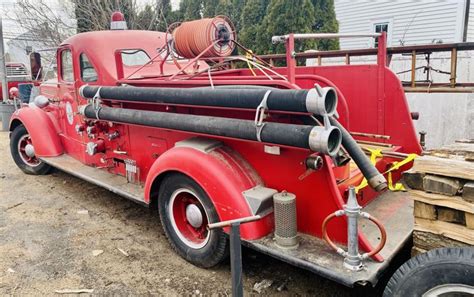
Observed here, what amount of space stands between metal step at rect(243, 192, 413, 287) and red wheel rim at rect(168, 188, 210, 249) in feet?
1.96

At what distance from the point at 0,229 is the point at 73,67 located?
2049mm

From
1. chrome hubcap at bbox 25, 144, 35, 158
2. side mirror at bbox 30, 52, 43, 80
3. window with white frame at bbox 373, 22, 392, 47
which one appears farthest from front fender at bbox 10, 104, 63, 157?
window with white frame at bbox 373, 22, 392, 47

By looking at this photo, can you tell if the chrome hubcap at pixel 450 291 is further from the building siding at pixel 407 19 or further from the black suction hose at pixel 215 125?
the building siding at pixel 407 19

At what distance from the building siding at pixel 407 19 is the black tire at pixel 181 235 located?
11.5 metres

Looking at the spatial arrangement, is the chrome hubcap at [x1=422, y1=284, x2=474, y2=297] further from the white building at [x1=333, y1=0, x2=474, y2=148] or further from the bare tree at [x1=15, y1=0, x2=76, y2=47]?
the bare tree at [x1=15, y1=0, x2=76, y2=47]

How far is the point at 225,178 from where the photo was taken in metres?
2.95

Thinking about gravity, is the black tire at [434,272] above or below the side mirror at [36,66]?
below

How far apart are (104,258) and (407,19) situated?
13.3 m

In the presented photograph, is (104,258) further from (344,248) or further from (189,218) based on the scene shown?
(344,248)

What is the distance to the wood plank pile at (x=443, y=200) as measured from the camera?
7.04 ft

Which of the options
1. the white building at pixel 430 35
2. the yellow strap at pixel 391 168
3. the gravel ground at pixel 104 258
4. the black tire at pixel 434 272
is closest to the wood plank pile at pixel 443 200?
the black tire at pixel 434 272

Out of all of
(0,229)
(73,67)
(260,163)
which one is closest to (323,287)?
(260,163)

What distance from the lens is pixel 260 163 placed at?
119 inches

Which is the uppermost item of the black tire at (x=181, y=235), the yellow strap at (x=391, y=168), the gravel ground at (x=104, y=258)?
the yellow strap at (x=391, y=168)
